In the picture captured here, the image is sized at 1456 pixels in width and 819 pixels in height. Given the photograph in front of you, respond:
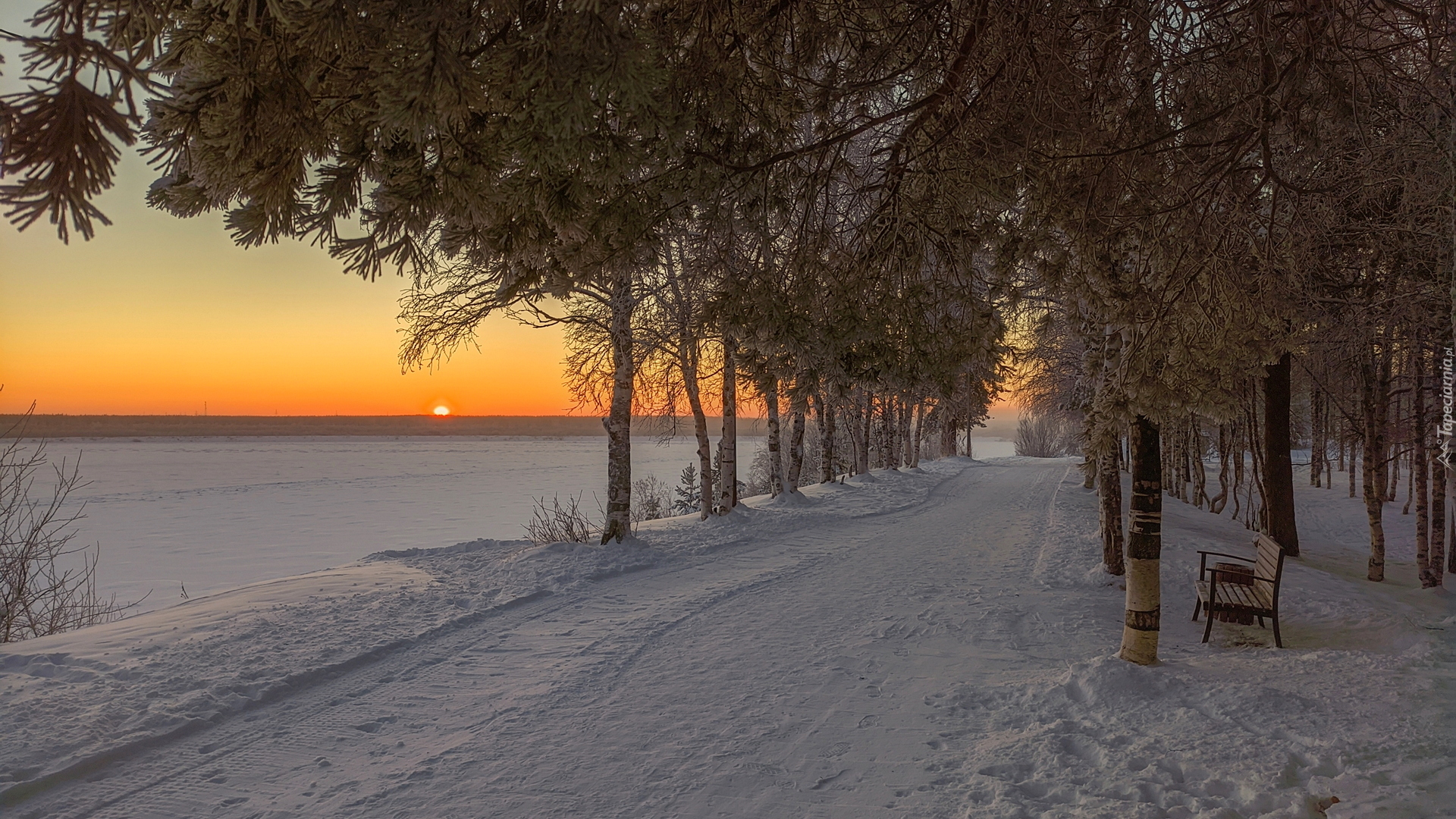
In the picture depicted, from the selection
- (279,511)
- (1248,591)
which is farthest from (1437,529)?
(279,511)

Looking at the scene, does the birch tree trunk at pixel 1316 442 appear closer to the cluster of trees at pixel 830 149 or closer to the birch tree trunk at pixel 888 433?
the birch tree trunk at pixel 888 433

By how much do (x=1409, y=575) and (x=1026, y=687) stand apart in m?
14.4

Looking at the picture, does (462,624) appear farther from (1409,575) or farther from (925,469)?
(925,469)

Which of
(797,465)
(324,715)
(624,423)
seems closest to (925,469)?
Answer: (797,465)

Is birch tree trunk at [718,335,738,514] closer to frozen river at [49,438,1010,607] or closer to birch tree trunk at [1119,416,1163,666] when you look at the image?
frozen river at [49,438,1010,607]

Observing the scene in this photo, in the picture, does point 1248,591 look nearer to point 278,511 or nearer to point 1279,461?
point 1279,461

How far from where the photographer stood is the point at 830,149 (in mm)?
6711

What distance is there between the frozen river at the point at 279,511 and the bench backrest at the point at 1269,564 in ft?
54.5

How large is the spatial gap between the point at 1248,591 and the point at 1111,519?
264 centimetres

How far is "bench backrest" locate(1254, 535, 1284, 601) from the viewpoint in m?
7.23

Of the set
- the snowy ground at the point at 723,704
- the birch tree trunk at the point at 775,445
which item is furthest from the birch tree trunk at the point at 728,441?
the snowy ground at the point at 723,704

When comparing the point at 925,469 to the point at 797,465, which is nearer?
the point at 797,465

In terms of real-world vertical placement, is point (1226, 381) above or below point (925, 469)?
above

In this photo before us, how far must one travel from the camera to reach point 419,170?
3.33 metres
